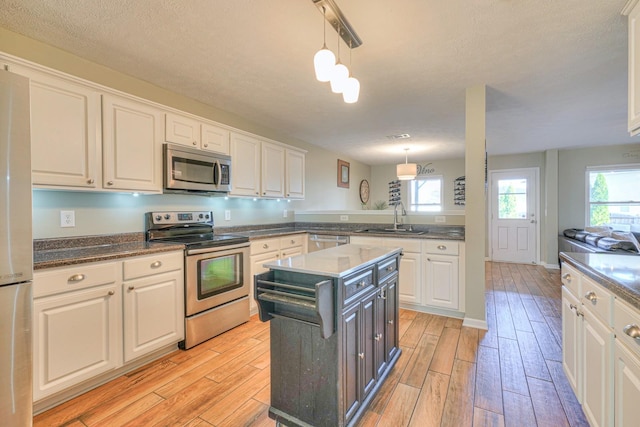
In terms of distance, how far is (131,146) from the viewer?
235 centimetres

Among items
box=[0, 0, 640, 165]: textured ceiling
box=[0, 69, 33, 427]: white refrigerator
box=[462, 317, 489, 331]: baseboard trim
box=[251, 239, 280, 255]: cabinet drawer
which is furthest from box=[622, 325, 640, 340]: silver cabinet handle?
box=[251, 239, 280, 255]: cabinet drawer

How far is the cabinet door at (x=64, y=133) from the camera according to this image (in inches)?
73.2

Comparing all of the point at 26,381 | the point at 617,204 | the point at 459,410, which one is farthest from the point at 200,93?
the point at 617,204

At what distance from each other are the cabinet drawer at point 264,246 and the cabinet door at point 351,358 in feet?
6.08

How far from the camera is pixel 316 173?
5.30 m

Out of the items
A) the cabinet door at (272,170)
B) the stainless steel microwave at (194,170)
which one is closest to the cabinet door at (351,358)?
the stainless steel microwave at (194,170)

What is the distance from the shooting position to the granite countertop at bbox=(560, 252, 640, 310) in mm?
1044

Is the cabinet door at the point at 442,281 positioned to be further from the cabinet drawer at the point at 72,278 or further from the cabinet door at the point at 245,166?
the cabinet drawer at the point at 72,278

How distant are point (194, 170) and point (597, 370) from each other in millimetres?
3077

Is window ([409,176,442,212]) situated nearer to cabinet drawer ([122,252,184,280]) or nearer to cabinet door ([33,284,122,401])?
cabinet drawer ([122,252,184,280])

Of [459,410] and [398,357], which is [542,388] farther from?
[398,357]

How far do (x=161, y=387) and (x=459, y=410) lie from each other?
1.90m

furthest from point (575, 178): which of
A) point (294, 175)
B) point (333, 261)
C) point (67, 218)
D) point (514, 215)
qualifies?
point (67, 218)

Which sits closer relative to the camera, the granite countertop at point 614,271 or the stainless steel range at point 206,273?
the granite countertop at point 614,271
